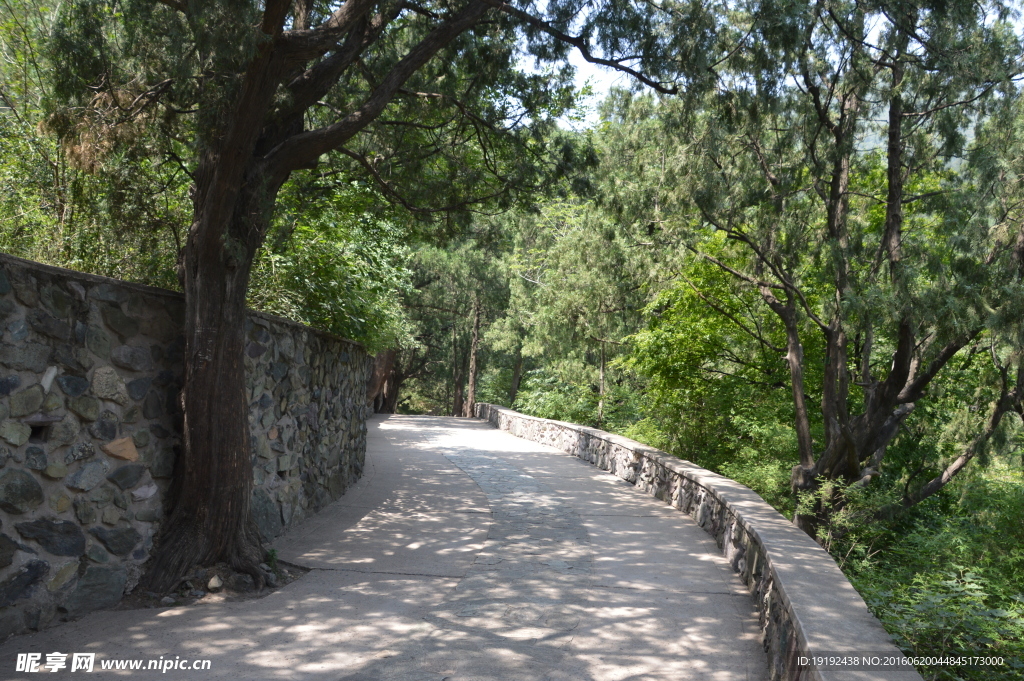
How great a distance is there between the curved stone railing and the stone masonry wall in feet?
13.6

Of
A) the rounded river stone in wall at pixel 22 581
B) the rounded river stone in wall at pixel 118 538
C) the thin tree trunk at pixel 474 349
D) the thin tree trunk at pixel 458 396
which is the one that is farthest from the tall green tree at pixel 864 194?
the thin tree trunk at pixel 458 396

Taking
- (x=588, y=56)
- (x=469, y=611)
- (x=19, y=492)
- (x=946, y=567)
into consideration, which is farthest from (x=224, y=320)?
(x=946, y=567)

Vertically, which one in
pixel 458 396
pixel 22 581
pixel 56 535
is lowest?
pixel 22 581

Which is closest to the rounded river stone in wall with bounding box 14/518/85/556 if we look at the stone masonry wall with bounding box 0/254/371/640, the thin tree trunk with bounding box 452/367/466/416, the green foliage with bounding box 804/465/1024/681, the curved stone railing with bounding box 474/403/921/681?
the stone masonry wall with bounding box 0/254/371/640

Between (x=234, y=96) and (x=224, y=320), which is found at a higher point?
(x=234, y=96)

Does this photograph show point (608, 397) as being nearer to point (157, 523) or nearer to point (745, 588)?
point (745, 588)

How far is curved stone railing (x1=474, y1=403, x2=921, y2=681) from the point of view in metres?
3.28

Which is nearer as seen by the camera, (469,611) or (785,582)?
(785,582)

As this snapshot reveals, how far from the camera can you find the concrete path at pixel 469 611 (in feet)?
13.5

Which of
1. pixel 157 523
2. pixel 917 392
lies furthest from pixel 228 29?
pixel 917 392

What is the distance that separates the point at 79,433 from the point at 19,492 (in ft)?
1.75

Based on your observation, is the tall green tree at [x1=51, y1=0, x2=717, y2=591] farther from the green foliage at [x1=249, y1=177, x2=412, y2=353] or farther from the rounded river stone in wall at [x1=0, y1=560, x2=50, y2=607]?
the green foliage at [x1=249, y1=177, x2=412, y2=353]

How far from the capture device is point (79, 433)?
455cm

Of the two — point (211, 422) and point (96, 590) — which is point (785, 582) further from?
point (96, 590)
